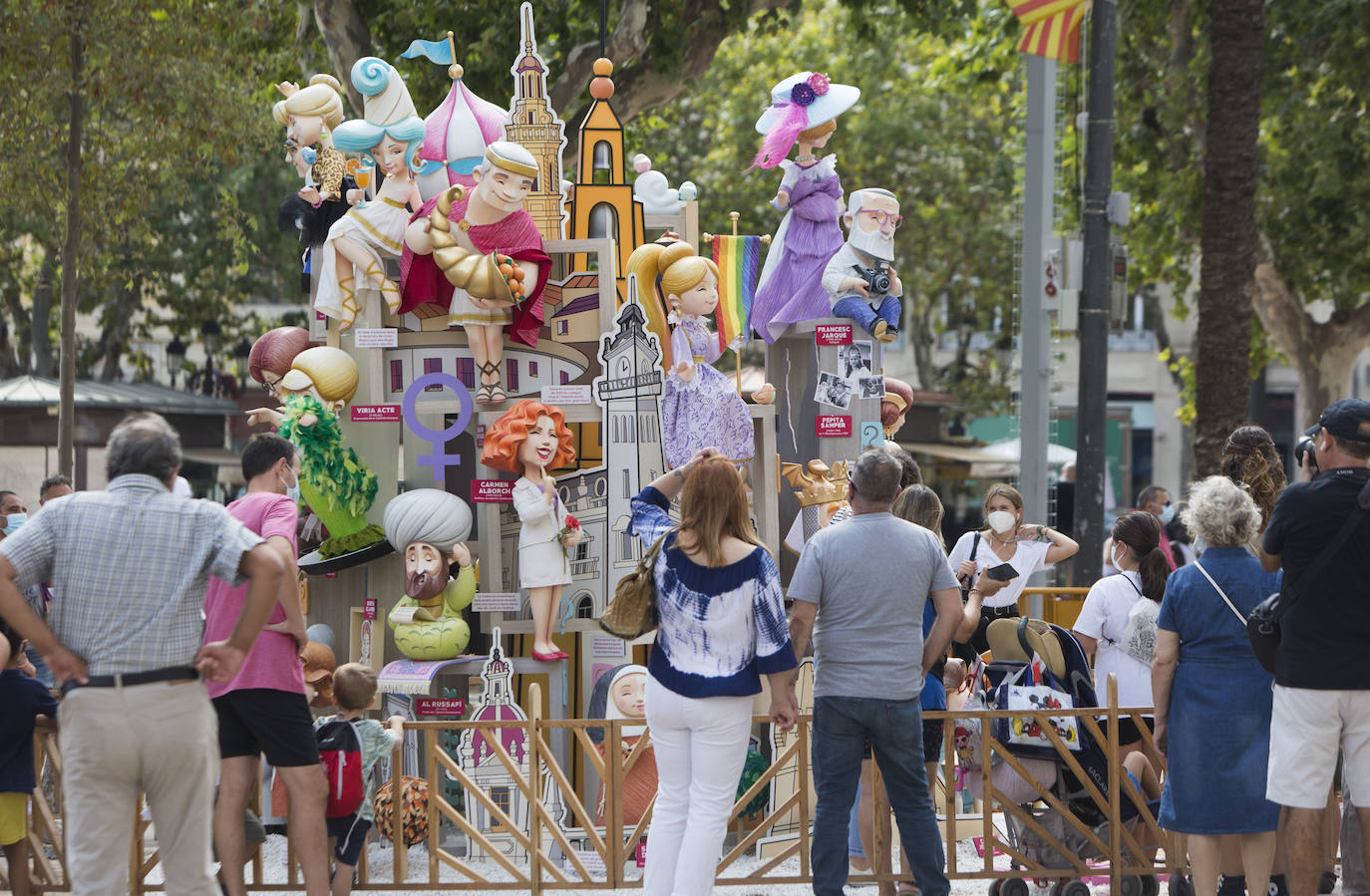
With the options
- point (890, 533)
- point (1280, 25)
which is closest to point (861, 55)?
point (1280, 25)

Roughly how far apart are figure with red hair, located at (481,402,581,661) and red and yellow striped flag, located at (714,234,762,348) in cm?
166

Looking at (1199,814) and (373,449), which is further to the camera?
(373,449)

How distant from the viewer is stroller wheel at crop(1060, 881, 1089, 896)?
599 centimetres

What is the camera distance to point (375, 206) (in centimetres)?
758

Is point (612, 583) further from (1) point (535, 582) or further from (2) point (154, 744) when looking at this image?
(2) point (154, 744)

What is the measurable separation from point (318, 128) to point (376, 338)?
1.38 metres

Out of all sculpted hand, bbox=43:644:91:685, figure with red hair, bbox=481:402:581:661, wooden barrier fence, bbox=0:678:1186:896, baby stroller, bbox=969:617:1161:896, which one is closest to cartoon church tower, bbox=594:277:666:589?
figure with red hair, bbox=481:402:581:661

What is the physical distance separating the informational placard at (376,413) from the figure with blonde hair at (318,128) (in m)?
1.26

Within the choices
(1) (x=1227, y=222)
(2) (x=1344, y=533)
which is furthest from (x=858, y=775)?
(1) (x=1227, y=222)

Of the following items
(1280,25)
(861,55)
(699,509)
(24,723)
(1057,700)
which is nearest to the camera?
(699,509)

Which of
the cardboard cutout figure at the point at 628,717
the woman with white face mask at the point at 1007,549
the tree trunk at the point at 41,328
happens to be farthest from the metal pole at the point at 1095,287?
the tree trunk at the point at 41,328

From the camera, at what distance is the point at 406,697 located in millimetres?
7121

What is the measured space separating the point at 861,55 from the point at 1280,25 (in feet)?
35.1

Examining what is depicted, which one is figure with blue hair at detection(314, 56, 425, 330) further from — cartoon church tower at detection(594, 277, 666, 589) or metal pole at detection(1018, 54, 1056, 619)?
metal pole at detection(1018, 54, 1056, 619)
